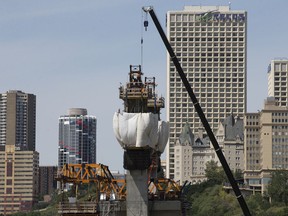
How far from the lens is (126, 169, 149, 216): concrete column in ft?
313

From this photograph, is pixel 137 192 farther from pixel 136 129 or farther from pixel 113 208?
pixel 136 129

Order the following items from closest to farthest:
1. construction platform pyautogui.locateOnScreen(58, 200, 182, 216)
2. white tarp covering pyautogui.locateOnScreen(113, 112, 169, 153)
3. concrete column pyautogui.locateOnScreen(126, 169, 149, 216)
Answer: white tarp covering pyautogui.locateOnScreen(113, 112, 169, 153) < concrete column pyautogui.locateOnScreen(126, 169, 149, 216) < construction platform pyautogui.locateOnScreen(58, 200, 182, 216)

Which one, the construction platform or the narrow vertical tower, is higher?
the narrow vertical tower

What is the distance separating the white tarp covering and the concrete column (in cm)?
224

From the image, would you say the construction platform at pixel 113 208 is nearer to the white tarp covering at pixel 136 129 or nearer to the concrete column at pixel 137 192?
the concrete column at pixel 137 192

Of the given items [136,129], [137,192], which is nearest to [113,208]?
[137,192]

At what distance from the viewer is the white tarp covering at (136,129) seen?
94.8m

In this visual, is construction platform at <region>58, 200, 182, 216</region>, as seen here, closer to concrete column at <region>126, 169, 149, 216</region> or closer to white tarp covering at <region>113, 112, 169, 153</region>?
concrete column at <region>126, 169, 149, 216</region>

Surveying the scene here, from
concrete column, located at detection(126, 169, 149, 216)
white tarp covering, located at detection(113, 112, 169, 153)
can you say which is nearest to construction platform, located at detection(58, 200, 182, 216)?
concrete column, located at detection(126, 169, 149, 216)

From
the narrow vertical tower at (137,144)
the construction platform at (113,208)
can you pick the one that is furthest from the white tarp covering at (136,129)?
the construction platform at (113,208)

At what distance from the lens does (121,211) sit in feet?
320

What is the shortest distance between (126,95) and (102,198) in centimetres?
1248

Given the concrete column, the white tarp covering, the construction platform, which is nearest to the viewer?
the white tarp covering

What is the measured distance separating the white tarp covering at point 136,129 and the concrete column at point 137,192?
7.36 ft
